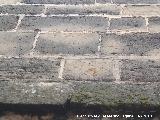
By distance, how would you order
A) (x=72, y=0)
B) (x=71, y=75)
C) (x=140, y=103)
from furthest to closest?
(x=72, y=0)
(x=71, y=75)
(x=140, y=103)

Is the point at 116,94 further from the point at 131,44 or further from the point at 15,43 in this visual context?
the point at 15,43

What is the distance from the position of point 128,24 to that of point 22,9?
158 cm

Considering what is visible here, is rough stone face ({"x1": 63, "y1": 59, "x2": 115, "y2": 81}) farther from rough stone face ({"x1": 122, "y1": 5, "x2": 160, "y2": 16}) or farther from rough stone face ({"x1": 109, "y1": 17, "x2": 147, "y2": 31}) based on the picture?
rough stone face ({"x1": 122, "y1": 5, "x2": 160, "y2": 16})

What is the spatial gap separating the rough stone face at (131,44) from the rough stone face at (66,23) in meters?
0.29

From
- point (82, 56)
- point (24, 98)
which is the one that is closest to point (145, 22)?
point (82, 56)

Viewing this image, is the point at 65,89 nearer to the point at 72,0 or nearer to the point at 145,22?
the point at 145,22

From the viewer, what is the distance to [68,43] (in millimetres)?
4734

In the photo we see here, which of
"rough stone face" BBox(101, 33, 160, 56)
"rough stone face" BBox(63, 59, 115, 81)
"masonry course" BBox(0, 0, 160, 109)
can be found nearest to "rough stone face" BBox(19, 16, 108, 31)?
"masonry course" BBox(0, 0, 160, 109)

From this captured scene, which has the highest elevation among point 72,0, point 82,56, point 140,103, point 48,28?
point 72,0

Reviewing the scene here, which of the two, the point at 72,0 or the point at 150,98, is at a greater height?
the point at 72,0

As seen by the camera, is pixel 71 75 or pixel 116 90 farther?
pixel 71 75

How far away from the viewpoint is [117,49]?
4582mm

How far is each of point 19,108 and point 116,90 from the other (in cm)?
96

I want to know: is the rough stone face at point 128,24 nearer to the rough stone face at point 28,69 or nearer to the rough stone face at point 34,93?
the rough stone face at point 28,69
